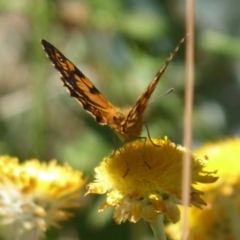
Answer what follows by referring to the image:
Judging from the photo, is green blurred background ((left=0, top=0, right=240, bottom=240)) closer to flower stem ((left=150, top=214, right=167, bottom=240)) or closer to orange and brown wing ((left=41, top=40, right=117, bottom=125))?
orange and brown wing ((left=41, top=40, right=117, bottom=125))

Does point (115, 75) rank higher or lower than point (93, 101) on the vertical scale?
higher

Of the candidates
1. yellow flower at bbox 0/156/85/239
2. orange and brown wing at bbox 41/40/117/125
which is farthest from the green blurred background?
orange and brown wing at bbox 41/40/117/125

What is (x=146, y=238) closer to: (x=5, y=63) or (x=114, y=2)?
(x=114, y=2)

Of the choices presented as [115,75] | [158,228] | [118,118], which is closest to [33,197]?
[118,118]

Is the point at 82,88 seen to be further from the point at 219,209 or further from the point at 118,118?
the point at 219,209

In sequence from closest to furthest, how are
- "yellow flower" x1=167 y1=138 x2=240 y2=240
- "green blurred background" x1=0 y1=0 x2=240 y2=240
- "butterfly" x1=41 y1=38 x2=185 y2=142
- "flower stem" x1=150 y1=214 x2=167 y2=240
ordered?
"flower stem" x1=150 y1=214 x2=167 y2=240 → "butterfly" x1=41 y1=38 x2=185 y2=142 → "yellow flower" x1=167 y1=138 x2=240 y2=240 → "green blurred background" x1=0 y1=0 x2=240 y2=240

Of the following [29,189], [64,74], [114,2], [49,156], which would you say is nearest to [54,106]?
[49,156]
